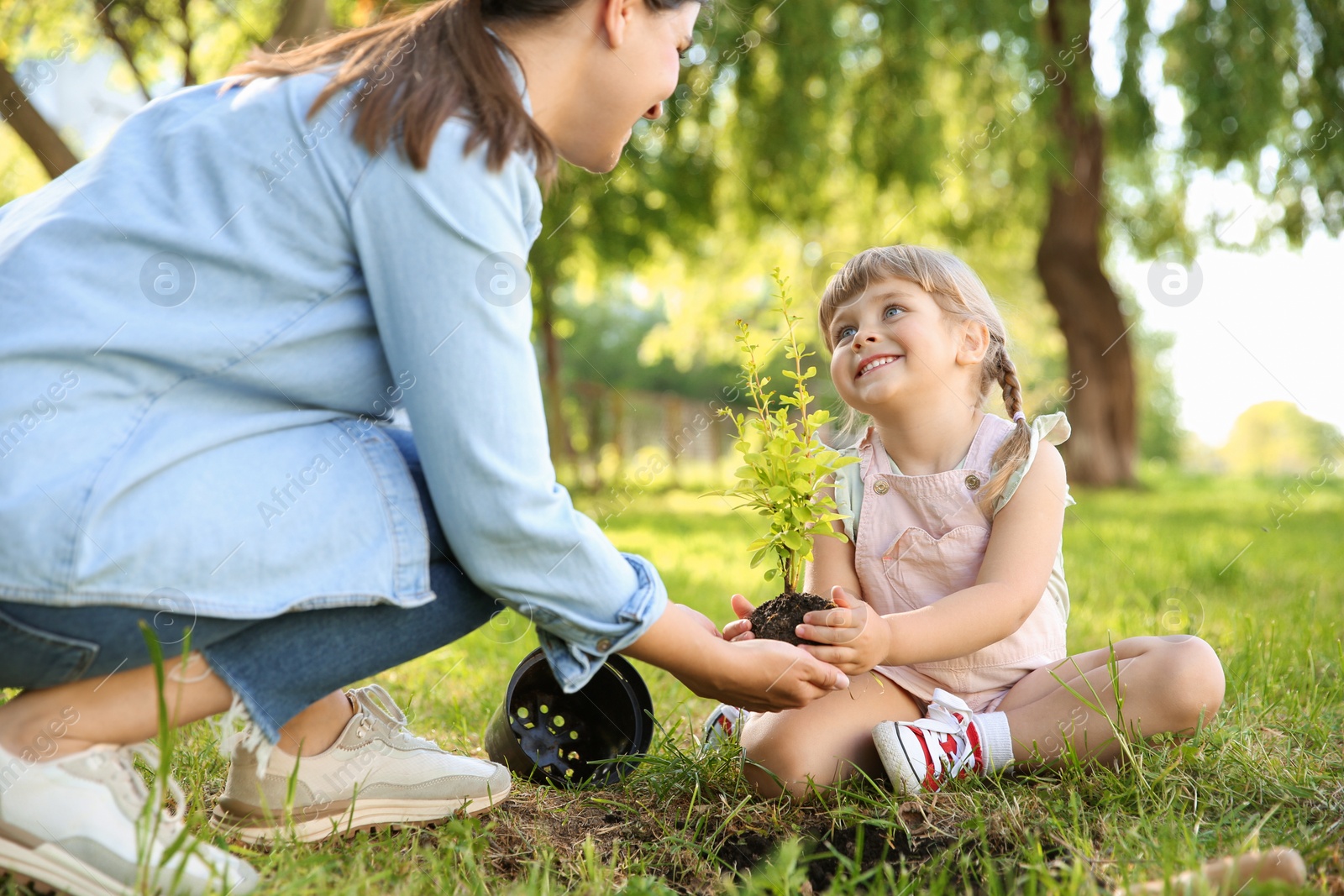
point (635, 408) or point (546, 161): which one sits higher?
point (546, 161)

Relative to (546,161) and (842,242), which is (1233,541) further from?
(842,242)

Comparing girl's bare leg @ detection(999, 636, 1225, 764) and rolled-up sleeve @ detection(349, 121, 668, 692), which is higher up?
rolled-up sleeve @ detection(349, 121, 668, 692)

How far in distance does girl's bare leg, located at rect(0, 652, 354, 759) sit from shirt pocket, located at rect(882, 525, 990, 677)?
4.16 feet

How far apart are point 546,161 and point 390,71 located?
0.24 m

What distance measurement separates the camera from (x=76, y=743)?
4.31 feet

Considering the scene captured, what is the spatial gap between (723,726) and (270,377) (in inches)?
44.6

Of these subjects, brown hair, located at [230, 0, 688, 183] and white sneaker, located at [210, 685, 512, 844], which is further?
white sneaker, located at [210, 685, 512, 844]

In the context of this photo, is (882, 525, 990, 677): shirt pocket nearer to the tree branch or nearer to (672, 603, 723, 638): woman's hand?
(672, 603, 723, 638): woman's hand

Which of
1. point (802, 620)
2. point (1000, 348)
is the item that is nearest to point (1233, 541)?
point (1000, 348)

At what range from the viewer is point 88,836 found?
50.1 inches

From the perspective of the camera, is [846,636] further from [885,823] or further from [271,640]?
[271,640]

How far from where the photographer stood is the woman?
1.27 meters

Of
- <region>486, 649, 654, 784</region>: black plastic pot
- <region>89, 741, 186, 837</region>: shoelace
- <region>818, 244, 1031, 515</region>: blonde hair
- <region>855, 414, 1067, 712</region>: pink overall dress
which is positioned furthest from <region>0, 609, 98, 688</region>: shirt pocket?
<region>818, 244, 1031, 515</region>: blonde hair

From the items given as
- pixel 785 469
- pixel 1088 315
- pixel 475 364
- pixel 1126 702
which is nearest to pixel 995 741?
pixel 1126 702
